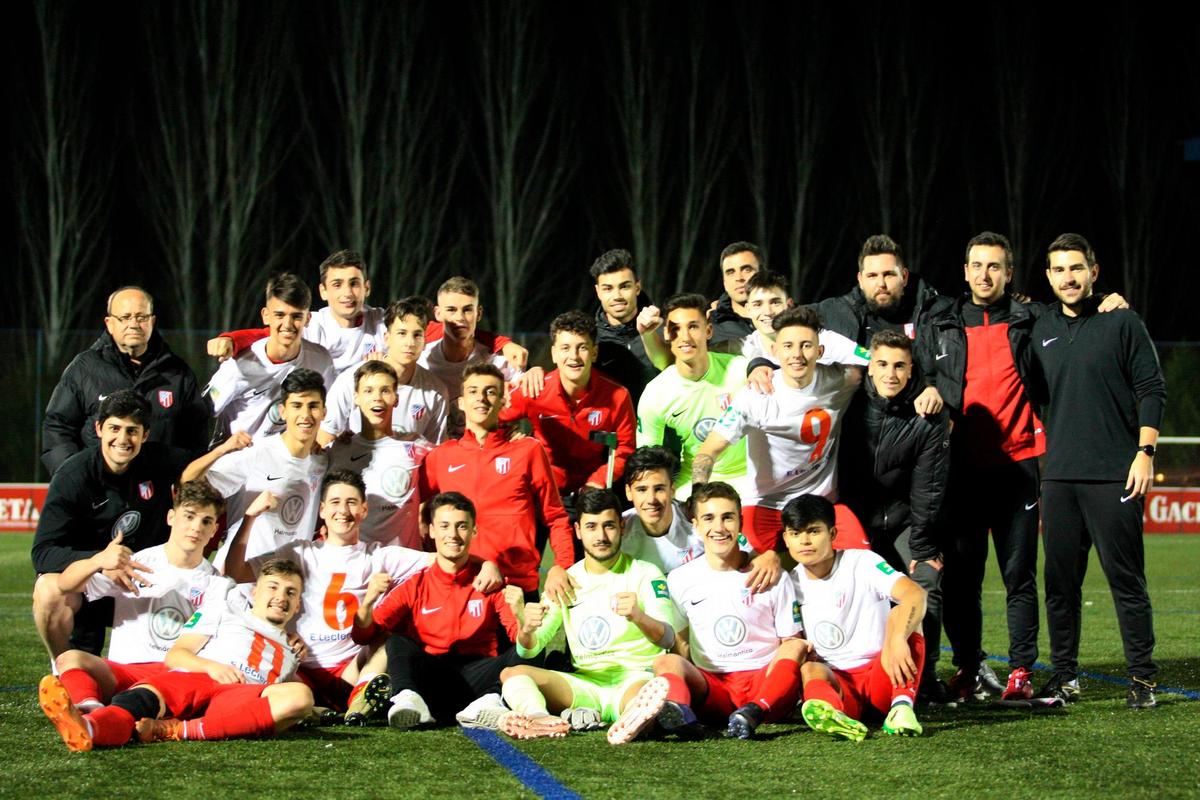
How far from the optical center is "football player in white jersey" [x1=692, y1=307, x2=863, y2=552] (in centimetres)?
621

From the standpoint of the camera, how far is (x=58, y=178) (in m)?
23.2

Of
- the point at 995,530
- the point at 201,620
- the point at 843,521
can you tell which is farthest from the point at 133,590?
the point at 995,530

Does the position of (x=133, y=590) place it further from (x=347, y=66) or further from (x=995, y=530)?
(x=347, y=66)

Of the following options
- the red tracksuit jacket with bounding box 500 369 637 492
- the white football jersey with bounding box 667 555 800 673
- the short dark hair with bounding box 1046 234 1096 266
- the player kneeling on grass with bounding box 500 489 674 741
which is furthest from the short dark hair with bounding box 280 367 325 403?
the short dark hair with bounding box 1046 234 1096 266

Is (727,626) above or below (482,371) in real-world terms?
below

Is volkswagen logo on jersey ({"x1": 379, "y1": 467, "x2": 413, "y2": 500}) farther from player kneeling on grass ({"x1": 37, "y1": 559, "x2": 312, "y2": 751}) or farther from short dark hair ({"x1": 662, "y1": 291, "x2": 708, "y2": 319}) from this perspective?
short dark hair ({"x1": 662, "y1": 291, "x2": 708, "y2": 319})

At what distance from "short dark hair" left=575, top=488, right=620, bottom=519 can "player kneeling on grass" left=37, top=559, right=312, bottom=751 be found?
4.26ft

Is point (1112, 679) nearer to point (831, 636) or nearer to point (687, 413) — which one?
point (831, 636)

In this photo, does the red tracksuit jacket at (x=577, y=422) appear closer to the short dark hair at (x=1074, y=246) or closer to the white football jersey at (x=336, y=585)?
the white football jersey at (x=336, y=585)

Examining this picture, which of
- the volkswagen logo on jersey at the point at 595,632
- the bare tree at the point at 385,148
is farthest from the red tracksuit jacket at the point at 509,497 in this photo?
the bare tree at the point at 385,148

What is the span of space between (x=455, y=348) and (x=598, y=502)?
1753mm

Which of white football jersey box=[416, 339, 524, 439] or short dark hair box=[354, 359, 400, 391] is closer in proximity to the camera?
short dark hair box=[354, 359, 400, 391]

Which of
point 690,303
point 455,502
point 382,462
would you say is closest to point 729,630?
point 455,502

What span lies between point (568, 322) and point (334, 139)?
19.9m
